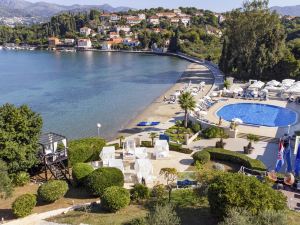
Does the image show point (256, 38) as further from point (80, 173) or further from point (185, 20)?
point (185, 20)

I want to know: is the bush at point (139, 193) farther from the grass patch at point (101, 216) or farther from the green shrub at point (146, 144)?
the green shrub at point (146, 144)

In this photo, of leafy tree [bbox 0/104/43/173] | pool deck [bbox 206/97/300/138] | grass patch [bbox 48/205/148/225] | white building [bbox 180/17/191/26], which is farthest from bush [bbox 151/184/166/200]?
white building [bbox 180/17/191/26]

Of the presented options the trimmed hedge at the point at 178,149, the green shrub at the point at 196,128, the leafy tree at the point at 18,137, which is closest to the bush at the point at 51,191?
the leafy tree at the point at 18,137

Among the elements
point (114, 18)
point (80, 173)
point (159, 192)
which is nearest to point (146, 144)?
point (80, 173)

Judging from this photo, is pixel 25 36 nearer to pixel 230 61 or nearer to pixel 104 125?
pixel 230 61

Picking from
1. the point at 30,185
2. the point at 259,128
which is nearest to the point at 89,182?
the point at 30,185

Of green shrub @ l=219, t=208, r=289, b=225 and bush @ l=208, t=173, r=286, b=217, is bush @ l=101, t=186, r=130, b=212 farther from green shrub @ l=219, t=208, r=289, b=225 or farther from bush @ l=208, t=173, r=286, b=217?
green shrub @ l=219, t=208, r=289, b=225
